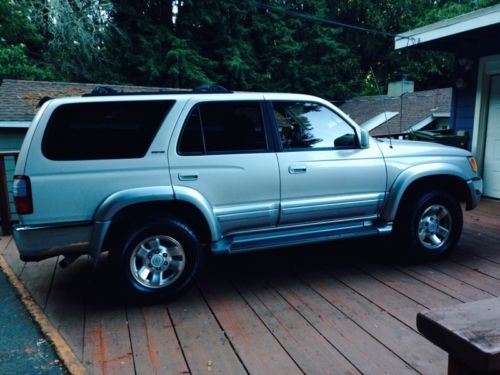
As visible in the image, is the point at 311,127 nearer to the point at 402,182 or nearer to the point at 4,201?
the point at 402,182

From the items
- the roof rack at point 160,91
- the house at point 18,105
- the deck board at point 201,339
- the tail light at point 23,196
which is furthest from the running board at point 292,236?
the house at point 18,105

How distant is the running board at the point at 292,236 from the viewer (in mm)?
3750

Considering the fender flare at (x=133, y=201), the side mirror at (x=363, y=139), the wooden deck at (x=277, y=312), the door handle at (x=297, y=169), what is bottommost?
the wooden deck at (x=277, y=312)

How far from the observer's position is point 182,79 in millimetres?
20359

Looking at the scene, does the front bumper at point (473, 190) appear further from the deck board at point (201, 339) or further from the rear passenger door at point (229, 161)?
the deck board at point (201, 339)

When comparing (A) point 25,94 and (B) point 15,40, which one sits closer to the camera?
(A) point 25,94

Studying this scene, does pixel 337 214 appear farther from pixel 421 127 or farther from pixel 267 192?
pixel 421 127

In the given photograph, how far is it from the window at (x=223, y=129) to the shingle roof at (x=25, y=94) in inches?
355

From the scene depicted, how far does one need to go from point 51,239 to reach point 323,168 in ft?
8.19

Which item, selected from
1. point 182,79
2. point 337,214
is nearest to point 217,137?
point 337,214

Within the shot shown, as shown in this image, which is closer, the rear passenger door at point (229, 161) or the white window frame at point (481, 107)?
the rear passenger door at point (229, 161)

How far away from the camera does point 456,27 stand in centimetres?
689

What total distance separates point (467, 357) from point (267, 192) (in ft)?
8.97

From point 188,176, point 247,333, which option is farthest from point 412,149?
point 247,333
